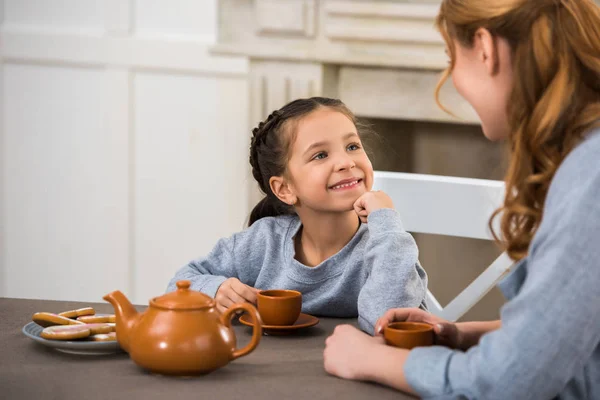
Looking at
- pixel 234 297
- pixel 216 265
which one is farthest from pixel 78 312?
pixel 216 265

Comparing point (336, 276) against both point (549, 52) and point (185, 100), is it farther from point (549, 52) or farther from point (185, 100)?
point (185, 100)

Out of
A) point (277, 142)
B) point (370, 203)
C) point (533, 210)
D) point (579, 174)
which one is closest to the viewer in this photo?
point (579, 174)

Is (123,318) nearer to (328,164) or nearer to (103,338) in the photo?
(103,338)

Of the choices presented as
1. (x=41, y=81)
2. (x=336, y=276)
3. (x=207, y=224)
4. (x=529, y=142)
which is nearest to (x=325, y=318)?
(x=336, y=276)

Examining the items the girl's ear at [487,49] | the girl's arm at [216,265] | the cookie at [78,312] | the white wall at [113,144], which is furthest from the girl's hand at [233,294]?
the white wall at [113,144]

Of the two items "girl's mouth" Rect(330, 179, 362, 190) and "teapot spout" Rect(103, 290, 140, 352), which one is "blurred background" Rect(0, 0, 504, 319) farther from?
"teapot spout" Rect(103, 290, 140, 352)

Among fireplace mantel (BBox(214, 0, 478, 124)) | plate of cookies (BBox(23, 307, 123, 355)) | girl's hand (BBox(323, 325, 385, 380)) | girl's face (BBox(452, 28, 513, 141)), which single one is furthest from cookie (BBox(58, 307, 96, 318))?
fireplace mantel (BBox(214, 0, 478, 124))

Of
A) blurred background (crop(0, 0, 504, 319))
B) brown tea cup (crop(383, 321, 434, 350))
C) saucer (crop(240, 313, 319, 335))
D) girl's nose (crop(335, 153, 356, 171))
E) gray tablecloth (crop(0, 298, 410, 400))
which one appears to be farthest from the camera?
blurred background (crop(0, 0, 504, 319))

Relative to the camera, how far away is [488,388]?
2.97 ft

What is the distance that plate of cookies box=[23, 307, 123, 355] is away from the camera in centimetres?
113

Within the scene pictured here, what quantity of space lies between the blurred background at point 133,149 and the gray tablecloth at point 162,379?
2.20m

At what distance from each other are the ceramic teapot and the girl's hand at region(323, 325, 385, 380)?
0.32ft

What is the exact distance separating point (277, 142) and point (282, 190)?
0.32 ft

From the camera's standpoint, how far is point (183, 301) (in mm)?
1052
